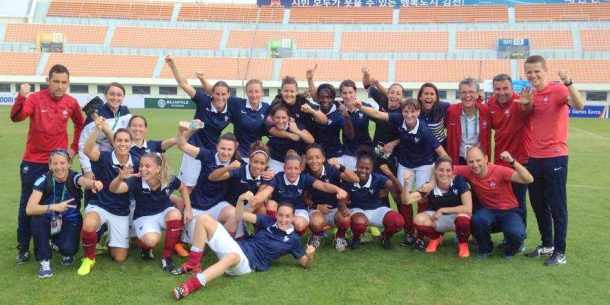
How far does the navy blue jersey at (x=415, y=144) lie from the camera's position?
18.9ft

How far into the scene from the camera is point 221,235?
4.53 metres

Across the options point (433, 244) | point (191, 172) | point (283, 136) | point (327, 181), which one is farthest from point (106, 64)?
point (433, 244)

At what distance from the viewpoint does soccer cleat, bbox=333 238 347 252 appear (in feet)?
18.2

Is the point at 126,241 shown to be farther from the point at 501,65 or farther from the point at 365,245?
the point at 501,65

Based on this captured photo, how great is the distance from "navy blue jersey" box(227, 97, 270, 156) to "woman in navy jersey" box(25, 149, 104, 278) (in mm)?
1897

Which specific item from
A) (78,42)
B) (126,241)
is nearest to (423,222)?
(126,241)

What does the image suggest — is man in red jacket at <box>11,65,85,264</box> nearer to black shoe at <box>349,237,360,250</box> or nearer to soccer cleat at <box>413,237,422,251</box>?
black shoe at <box>349,237,360,250</box>

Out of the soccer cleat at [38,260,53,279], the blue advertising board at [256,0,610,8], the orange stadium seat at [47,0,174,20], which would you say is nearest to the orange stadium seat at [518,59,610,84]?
the blue advertising board at [256,0,610,8]

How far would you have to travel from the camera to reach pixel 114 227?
5094 mm

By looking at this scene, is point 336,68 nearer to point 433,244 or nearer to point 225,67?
point 225,67

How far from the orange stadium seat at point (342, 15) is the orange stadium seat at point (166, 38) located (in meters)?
7.93

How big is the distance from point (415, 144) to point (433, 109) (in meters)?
0.45

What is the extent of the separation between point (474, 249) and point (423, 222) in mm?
656

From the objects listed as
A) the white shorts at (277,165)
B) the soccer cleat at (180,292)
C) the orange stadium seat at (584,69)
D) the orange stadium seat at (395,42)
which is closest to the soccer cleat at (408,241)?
the white shorts at (277,165)
